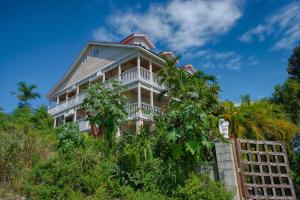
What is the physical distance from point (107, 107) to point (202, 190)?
14.0ft

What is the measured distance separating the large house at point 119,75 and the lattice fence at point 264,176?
8633 millimetres

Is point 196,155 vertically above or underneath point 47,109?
underneath

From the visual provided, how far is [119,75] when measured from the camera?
18750mm

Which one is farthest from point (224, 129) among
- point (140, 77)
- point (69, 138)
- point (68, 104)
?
point (68, 104)

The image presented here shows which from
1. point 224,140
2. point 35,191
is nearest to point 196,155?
point 224,140

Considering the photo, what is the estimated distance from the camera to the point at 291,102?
18.8m

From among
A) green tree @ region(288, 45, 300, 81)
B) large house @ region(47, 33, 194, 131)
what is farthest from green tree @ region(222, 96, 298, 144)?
green tree @ region(288, 45, 300, 81)

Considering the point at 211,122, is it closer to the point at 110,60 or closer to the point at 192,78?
the point at 192,78

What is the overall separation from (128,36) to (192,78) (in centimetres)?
1540

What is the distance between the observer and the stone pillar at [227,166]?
6993 mm

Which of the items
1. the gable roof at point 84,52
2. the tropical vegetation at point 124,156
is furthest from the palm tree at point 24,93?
the tropical vegetation at point 124,156

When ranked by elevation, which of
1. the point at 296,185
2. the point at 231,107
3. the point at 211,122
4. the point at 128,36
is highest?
the point at 128,36

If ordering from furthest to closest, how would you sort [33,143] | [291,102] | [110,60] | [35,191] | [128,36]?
[128,36] → [110,60] → [291,102] → [33,143] → [35,191]

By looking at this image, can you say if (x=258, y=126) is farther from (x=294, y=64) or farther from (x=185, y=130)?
(x=294, y=64)
